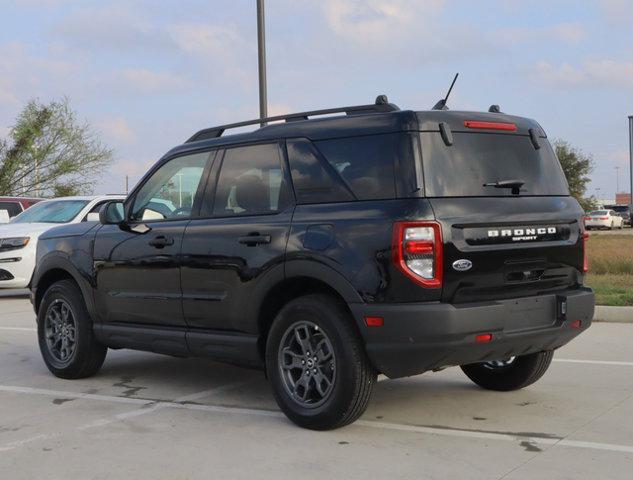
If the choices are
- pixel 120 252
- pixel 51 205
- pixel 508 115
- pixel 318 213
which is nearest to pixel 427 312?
pixel 318 213

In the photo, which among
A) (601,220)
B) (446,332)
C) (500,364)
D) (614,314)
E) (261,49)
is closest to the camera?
(446,332)

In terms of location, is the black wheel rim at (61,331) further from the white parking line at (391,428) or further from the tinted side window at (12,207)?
the tinted side window at (12,207)

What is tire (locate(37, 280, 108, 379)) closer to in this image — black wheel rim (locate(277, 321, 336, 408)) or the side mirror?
the side mirror

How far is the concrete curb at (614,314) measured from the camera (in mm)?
10320

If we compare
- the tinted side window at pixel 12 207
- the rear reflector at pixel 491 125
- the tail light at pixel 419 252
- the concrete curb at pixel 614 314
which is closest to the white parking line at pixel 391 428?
the tail light at pixel 419 252

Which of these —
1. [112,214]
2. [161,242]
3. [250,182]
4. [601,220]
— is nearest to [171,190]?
[161,242]

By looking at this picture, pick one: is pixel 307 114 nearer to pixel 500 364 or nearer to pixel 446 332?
pixel 446 332

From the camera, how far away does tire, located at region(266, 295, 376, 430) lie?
5.29m

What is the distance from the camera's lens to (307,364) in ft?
18.4

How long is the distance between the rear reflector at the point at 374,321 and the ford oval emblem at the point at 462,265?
518 millimetres

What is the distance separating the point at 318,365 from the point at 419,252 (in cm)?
104

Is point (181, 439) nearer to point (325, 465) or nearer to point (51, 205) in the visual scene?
point (325, 465)

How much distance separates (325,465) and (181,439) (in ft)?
3.50

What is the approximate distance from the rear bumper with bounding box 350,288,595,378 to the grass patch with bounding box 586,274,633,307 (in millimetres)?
5693
